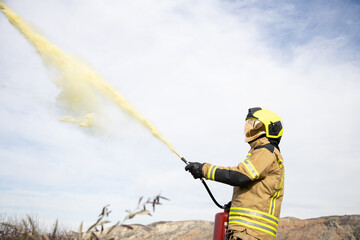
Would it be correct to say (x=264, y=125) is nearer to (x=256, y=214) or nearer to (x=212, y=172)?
(x=212, y=172)

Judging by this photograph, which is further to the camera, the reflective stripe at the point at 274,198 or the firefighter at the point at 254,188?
the reflective stripe at the point at 274,198

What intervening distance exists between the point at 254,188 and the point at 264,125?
0.97m

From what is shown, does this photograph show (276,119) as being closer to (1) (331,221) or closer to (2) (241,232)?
(2) (241,232)

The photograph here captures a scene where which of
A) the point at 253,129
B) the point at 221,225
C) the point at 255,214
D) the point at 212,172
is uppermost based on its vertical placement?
the point at 253,129

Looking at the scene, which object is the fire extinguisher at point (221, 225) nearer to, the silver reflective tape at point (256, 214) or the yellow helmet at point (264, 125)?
the silver reflective tape at point (256, 214)

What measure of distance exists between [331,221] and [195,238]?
4862mm

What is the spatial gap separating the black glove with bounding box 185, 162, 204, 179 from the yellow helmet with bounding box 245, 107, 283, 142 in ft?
2.89

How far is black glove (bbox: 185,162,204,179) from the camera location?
468 centimetres

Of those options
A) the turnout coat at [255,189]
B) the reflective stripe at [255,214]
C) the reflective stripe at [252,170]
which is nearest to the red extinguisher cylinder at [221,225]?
the turnout coat at [255,189]

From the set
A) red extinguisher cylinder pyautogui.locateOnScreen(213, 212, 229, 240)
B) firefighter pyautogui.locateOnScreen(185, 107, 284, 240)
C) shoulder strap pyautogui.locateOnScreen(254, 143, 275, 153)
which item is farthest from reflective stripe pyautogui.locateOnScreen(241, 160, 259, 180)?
red extinguisher cylinder pyautogui.locateOnScreen(213, 212, 229, 240)

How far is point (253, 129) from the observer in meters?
5.01

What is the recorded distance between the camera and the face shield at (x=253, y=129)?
5000 millimetres

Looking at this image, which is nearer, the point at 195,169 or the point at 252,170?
the point at 252,170

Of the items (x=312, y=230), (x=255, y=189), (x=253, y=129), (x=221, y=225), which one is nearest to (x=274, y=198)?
(x=255, y=189)
